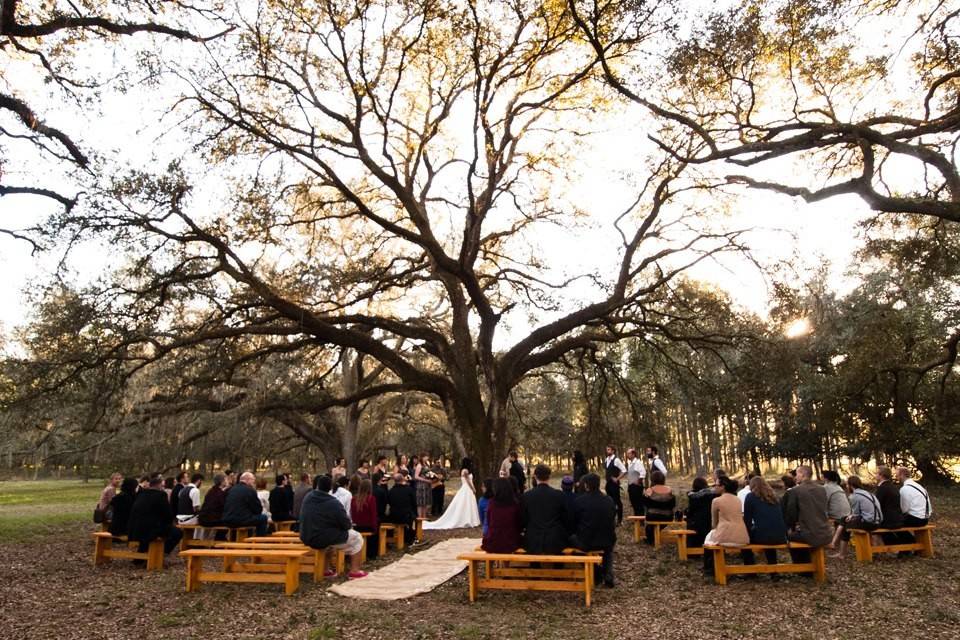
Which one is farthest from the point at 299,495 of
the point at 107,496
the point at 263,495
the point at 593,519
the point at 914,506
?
the point at 914,506

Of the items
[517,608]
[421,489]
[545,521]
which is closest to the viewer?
[517,608]

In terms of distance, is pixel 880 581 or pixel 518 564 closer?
pixel 880 581

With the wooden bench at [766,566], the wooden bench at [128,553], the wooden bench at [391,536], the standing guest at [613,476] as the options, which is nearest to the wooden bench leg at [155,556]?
the wooden bench at [128,553]

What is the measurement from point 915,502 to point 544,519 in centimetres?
564

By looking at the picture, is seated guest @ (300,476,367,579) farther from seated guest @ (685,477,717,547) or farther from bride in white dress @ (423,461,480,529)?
bride in white dress @ (423,461,480,529)

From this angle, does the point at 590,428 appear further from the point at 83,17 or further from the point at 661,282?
the point at 83,17

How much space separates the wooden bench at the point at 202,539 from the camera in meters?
9.66

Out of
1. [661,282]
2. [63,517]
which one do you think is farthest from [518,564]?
[63,517]

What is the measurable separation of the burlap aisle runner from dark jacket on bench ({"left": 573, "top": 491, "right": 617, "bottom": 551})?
1.90 m

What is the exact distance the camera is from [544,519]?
6992 millimetres

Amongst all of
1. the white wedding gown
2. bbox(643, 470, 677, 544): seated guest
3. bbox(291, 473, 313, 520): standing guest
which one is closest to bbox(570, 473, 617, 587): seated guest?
bbox(643, 470, 677, 544): seated guest

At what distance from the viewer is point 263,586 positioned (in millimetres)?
7531

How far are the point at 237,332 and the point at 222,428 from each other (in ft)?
29.9

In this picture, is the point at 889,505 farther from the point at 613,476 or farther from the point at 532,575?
the point at 532,575
